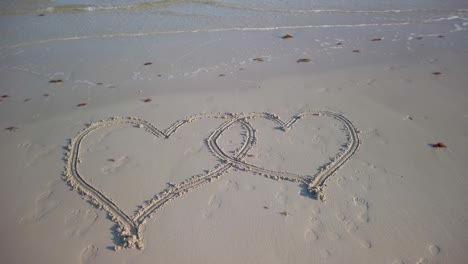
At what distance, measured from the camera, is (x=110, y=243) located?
372 centimetres

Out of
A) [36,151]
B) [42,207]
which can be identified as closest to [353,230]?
[42,207]

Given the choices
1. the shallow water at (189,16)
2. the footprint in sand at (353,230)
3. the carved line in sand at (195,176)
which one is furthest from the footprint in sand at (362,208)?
the shallow water at (189,16)

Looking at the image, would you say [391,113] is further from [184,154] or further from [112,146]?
[112,146]

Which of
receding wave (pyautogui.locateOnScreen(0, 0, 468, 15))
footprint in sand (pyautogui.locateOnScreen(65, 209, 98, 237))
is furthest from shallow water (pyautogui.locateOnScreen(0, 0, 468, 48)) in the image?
footprint in sand (pyautogui.locateOnScreen(65, 209, 98, 237))

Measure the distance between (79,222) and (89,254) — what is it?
49 centimetres

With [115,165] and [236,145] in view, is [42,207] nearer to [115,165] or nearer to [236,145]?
[115,165]

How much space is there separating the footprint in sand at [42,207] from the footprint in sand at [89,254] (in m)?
0.82

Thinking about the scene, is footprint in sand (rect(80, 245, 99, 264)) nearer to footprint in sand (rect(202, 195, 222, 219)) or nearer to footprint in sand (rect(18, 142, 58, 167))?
footprint in sand (rect(202, 195, 222, 219))

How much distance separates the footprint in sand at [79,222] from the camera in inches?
152

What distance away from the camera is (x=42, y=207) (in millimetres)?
4172

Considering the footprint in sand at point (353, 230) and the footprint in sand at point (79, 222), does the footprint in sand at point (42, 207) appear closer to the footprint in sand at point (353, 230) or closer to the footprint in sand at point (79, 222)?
the footprint in sand at point (79, 222)

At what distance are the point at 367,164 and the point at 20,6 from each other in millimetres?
12191

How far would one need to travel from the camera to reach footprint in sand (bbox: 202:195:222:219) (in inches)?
159

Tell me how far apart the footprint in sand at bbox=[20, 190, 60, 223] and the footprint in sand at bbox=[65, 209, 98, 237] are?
0.99 feet
